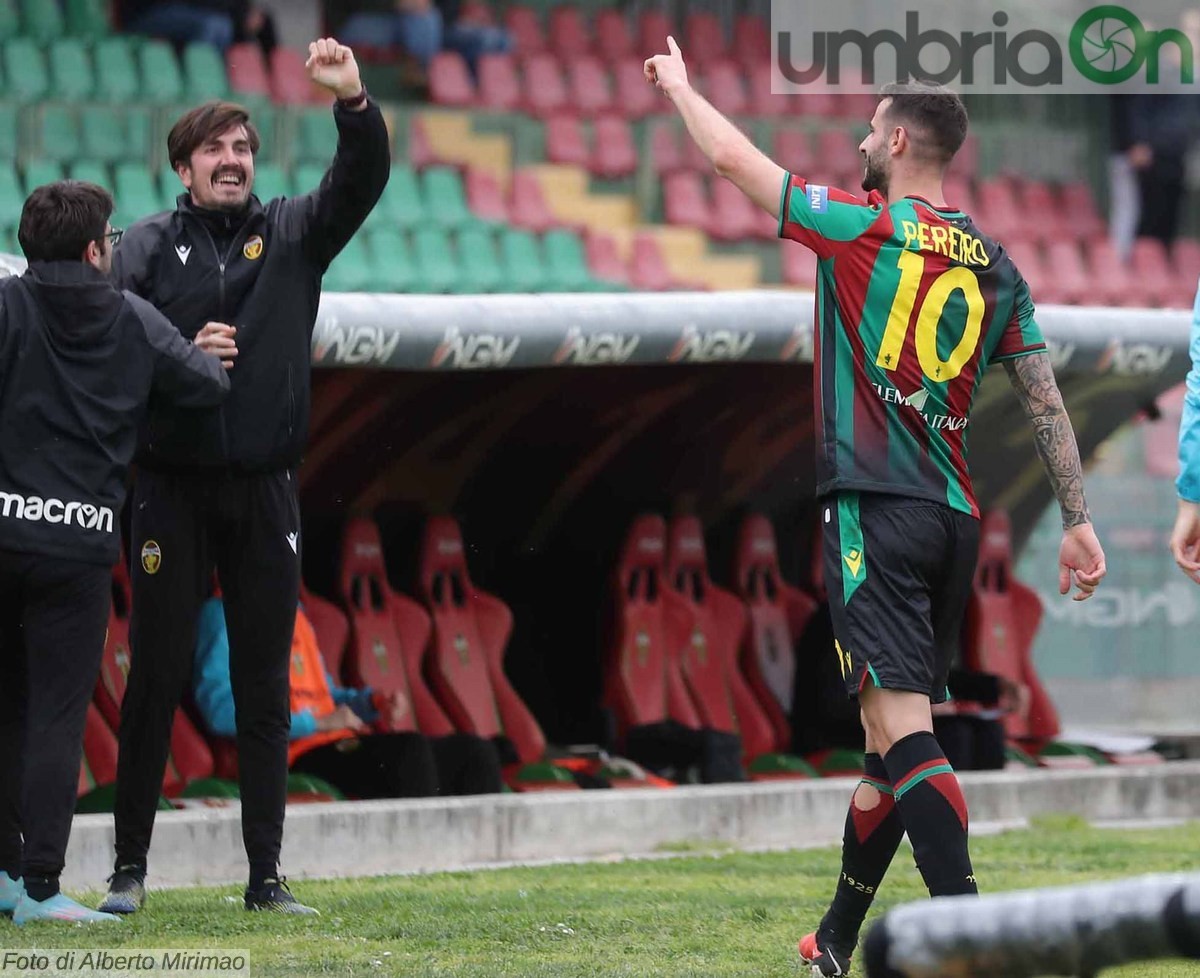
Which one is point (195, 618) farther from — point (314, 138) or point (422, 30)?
point (422, 30)

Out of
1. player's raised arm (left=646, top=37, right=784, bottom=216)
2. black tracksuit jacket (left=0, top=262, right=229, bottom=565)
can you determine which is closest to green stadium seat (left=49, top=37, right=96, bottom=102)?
black tracksuit jacket (left=0, top=262, right=229, bottom=565)

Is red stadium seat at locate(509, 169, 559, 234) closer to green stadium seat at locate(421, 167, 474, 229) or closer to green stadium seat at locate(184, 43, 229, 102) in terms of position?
green stadium seat at locate(421, 167, 474, 229)

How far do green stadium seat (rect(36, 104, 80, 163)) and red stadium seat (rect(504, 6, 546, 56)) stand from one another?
4.89 meters

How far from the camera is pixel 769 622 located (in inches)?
384

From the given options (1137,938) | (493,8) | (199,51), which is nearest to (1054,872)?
(1137,938)

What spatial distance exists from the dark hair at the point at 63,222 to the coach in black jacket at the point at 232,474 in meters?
0.37

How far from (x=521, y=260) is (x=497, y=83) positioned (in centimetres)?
238

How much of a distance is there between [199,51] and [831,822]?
262 inches

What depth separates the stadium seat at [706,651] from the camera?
950 cm

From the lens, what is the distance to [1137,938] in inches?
91.7

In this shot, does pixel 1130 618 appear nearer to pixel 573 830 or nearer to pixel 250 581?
pixel 573 830

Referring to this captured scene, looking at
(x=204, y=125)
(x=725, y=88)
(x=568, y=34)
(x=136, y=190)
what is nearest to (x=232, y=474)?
(x=204, y=125)

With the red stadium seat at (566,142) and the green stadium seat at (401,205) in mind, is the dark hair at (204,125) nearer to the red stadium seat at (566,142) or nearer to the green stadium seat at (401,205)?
the green stadium seat at (401,205)

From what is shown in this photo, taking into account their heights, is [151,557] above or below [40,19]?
below
